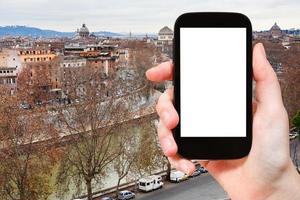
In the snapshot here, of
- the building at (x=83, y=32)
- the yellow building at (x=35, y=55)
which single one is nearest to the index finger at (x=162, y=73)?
the yellow building at (x=35, y=55)

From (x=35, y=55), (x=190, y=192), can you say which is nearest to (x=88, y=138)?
(x=190, y=192)

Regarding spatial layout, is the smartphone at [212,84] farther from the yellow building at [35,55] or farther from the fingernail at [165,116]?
the yellow building at [35,55]

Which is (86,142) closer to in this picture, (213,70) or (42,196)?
(42,196)

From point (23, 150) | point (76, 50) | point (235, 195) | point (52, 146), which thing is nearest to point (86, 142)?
point (52, 146)

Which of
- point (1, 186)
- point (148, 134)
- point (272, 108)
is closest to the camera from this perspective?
point (272, 108)

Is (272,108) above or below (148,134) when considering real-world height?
above

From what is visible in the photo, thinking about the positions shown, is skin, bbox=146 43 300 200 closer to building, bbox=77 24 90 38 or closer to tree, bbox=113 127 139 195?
tree, bbox=113 127 139 195
